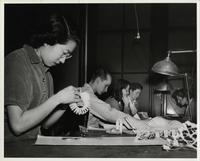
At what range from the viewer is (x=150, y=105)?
175 centimetres

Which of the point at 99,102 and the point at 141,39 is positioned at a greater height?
the point at 141,39

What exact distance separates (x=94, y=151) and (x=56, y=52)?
624 mm

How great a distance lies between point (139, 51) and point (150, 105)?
33 centimetres

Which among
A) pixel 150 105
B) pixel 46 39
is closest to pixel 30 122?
pixel 46 39

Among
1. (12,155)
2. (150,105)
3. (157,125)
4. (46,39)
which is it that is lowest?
(12,155)

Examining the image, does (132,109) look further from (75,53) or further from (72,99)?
(75,53)

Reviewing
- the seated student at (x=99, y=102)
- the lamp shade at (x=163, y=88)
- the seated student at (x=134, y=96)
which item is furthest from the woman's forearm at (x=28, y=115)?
the lamp shade at (x=163, y=88)

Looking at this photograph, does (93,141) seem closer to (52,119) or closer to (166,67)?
(52,119)

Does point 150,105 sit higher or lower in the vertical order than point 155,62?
lower

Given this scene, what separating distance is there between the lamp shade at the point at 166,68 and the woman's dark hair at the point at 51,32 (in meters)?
0.50

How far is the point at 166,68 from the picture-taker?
1.71 m

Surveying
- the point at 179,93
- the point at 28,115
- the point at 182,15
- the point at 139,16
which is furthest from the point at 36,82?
the point at 182,15

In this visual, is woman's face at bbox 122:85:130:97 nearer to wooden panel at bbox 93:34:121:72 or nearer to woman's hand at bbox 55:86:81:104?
wooden panel at bbox 93:34:121:72

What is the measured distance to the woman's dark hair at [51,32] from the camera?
69.1 inches
